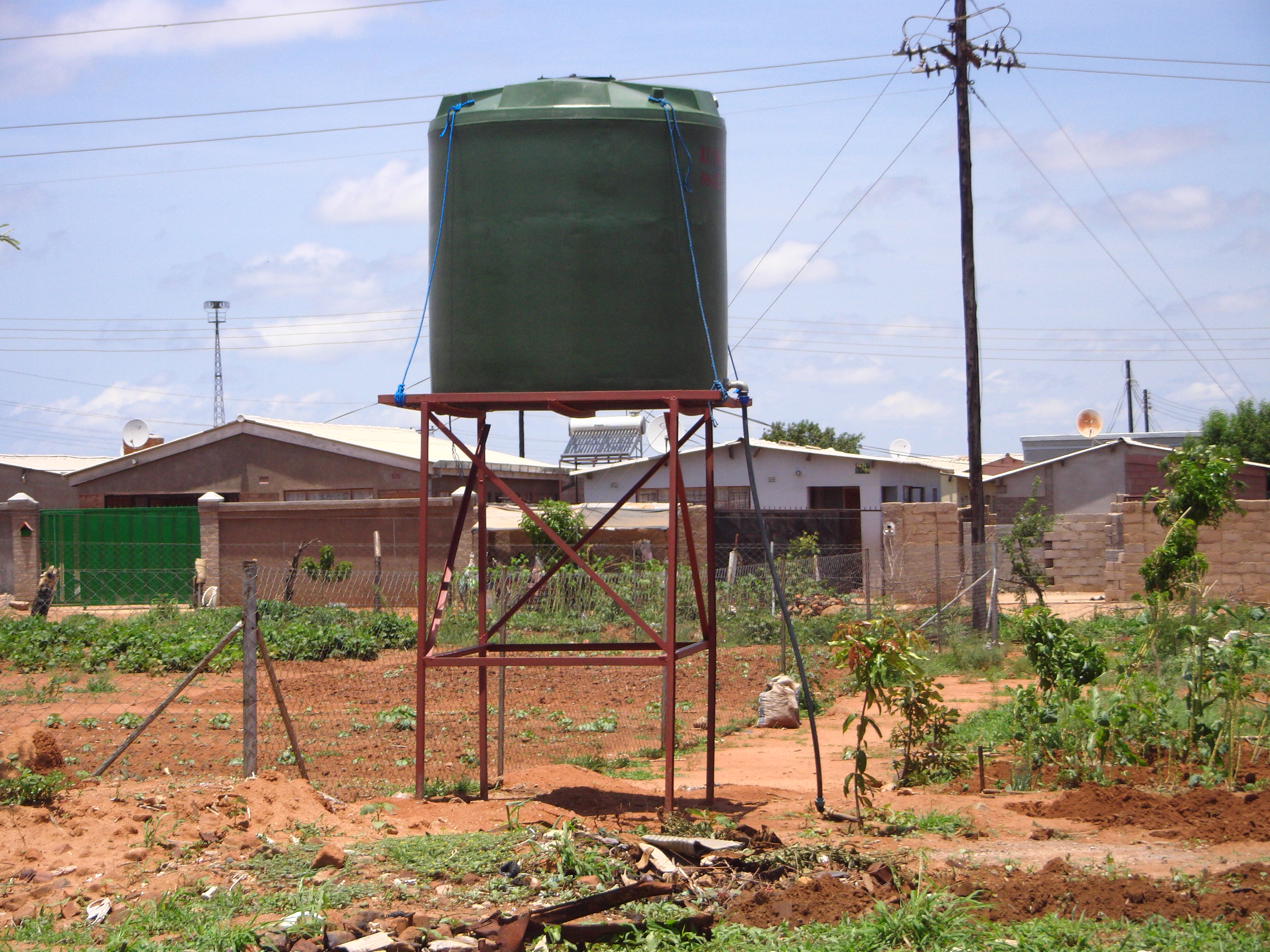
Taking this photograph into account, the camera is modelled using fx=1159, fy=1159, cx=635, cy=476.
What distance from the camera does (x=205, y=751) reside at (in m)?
10.8

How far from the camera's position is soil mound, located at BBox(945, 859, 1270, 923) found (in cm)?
568

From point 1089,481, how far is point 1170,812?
26.9 metres

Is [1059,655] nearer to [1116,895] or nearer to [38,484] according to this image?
[1116,895]

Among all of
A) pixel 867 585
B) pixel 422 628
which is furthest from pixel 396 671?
pixel 422 628

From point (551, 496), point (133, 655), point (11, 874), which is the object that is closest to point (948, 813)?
point (11, 874)

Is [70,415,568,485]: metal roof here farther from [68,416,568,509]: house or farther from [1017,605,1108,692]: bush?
[1017,605,1108,692]: bush

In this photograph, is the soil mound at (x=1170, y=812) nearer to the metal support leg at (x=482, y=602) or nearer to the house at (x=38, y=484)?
the metal support leg at (x=482, y=602)

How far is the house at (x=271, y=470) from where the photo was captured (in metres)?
29.8

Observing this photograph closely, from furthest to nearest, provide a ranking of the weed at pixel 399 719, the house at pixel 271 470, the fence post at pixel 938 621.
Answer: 1. the house at pixel 271 470
2. the fence post at pixel 938 621
3. the weed at pixel 399 719

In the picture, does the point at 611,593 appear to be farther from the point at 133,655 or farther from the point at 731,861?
the point at 133,655

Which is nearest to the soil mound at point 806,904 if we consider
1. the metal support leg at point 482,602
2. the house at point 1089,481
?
the metal support leg at point 482,602

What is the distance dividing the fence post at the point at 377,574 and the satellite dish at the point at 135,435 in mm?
15294

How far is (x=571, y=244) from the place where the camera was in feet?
27.0

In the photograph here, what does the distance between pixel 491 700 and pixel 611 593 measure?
21.9ft
